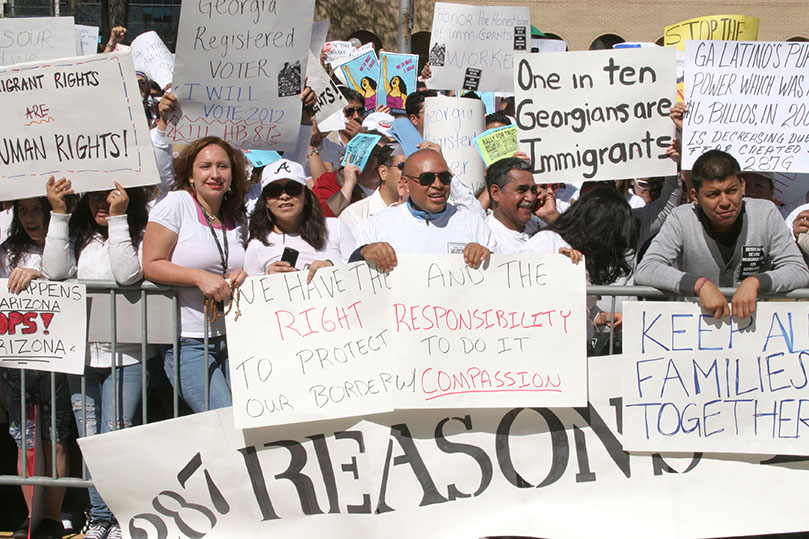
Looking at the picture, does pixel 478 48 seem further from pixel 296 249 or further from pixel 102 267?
pixel 102 267

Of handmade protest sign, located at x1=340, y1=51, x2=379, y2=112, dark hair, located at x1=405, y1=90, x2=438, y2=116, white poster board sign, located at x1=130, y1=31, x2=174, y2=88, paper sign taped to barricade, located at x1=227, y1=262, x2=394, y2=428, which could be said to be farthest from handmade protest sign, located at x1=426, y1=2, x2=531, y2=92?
paper sign taped to barricade, located at x1=227, y1=262, x2=394, y2=428

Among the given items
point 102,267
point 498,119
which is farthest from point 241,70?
point 498,119

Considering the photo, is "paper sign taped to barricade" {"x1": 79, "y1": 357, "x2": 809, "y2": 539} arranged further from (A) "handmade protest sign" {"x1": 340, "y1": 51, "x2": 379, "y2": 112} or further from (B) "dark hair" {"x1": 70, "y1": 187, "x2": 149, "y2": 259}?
(A) "handmade protest sign" {"x1": 340, "y1": 51, "x2": 379, "y2": 112}

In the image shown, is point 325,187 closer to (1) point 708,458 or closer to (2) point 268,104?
(2) point 268,104

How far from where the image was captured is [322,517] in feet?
13.6

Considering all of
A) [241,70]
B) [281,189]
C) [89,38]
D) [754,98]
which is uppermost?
[89,38]

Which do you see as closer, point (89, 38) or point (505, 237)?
point (505, 237)

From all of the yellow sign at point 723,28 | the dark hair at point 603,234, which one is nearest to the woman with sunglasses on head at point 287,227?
the dark hair at point 603,234

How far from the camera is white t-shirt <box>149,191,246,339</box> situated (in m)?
4.15

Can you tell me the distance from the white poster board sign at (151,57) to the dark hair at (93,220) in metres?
3.16

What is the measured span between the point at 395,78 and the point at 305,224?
5.44 m

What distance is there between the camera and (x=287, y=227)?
172 inches

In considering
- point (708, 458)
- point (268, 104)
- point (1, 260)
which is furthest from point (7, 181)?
point (708, 458)

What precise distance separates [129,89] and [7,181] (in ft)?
2.57
